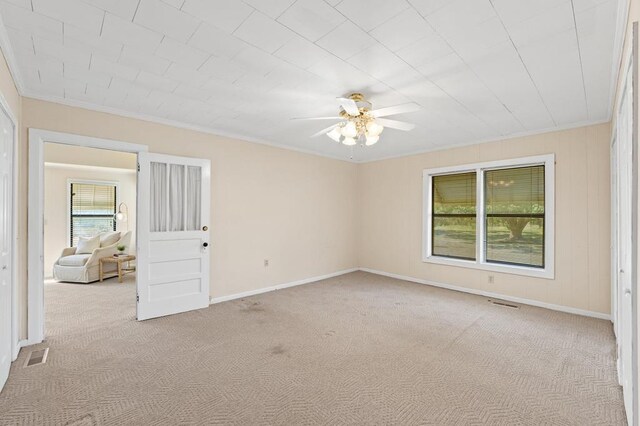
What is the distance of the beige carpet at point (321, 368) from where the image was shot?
2057 mm

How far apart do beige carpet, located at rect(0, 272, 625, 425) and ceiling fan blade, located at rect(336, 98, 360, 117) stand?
2.28 m

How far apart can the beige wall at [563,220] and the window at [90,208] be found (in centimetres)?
694

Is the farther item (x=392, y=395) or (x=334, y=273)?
(x=334, y=273)

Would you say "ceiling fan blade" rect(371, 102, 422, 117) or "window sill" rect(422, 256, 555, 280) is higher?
"ceiling fan blade" rect(371, 102, 422, 117)

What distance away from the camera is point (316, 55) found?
7.63 feet

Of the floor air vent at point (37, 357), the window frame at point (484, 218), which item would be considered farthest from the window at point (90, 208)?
the window frame at point (484, 218)

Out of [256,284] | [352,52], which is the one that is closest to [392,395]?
[352,52]

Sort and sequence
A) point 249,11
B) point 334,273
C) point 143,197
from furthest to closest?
1. point 334,273
2. point 143,197
3. point 249,11

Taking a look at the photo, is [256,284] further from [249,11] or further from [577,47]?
[577,47]

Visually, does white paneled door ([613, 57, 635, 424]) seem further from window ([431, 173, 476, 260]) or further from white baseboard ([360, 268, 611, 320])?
window ([431, 173, 476, 260])

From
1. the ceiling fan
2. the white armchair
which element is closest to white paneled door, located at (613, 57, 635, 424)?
the ceiling fan

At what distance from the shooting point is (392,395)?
2244mm

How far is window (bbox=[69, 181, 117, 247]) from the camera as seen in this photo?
6.96 metres

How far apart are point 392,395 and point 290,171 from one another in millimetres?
3971
